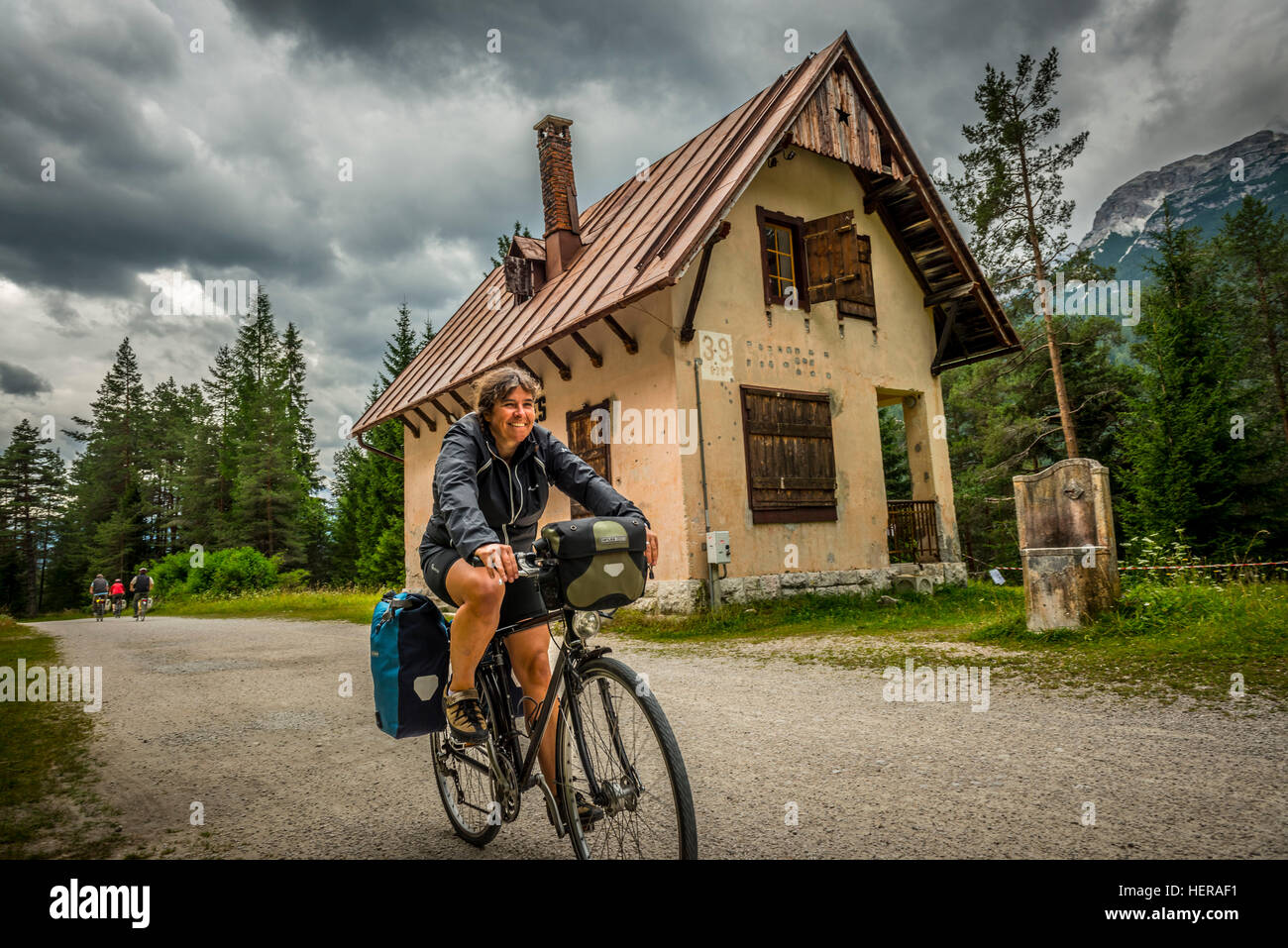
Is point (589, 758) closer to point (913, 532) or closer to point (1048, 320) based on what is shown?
point (913, 532)

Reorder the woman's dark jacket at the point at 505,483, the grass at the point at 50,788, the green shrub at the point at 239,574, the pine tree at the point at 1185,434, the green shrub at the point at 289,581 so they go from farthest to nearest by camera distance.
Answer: the green shrub at the point at 289,581 → the green shrub at the point at 239,574 → the pine tree at the point at 1185,434 → the grass at the point at 50,788 → the woman's dark jacket at the point at 505,483

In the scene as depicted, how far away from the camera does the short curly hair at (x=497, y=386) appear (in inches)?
113

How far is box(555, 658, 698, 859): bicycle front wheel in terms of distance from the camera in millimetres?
2148

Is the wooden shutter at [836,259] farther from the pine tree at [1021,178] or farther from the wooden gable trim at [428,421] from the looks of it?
the pine tree at [1021,178]

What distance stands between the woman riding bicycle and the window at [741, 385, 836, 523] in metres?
8.36

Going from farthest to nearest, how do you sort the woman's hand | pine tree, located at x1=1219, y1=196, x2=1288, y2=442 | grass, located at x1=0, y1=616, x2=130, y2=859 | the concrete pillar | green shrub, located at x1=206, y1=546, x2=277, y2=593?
green shrub, located at x1=206, y1=546, x2=277, y2=593, pine tree, located at x1=1219, y1=196, x2=1288, y2=442, the concrete pillar, grass, located at x1=0, y1=616, x2=130, y2=859, the woman's hand

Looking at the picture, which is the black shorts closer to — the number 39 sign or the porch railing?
→ the number 39 sign

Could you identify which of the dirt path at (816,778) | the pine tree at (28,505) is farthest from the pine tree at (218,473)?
the dirt path at (816,778)

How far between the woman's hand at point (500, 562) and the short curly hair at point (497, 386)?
0.77 metres

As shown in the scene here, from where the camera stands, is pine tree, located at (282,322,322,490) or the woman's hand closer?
the woman's hand

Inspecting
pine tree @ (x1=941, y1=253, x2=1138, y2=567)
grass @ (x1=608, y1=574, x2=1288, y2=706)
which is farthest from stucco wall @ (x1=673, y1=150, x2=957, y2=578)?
pine tree @ (x1=941, y1=253, x2=1138, y2=567)

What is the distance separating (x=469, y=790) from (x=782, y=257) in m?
11.3

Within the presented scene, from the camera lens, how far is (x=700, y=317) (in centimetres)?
1103

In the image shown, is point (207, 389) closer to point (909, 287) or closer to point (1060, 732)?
point (909, 287)
